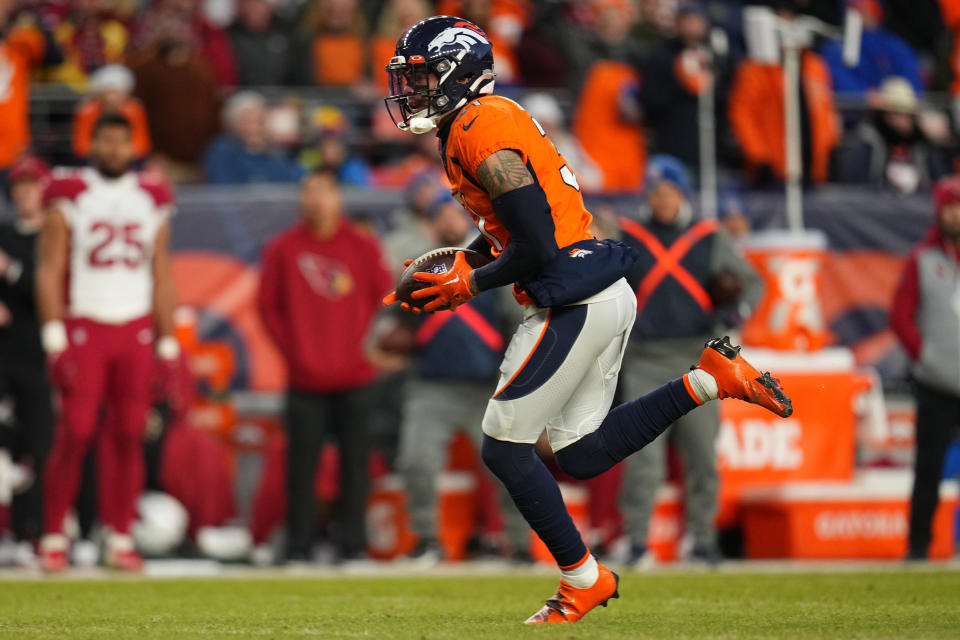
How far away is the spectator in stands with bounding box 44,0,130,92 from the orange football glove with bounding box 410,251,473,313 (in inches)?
321

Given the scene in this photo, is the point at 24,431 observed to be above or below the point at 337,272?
below

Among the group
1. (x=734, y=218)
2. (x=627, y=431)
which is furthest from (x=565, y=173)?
(x=734, y=218)

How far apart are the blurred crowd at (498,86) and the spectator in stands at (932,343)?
3.09 metres

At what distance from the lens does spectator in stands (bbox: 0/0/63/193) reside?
1192 cm

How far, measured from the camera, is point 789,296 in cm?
1068

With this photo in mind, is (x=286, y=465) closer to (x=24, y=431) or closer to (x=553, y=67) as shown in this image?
(x=24, y=431)

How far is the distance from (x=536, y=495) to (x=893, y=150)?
29.4ft

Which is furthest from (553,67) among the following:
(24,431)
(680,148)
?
(24,431)

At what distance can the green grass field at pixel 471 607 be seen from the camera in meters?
5.30

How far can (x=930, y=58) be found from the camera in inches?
640

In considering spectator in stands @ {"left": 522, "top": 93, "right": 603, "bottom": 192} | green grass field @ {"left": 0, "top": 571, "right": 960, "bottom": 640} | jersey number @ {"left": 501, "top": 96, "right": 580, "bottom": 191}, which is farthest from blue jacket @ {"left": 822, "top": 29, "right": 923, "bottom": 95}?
jersey number @ {"left": 501, "top": 96, "right": 580, "bottom": 191}

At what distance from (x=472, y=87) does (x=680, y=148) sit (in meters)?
7.42

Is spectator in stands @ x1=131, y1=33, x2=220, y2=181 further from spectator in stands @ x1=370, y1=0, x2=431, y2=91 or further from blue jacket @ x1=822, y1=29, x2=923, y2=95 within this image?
blue jacket @ x1=822, y1=29, x2=923, y2=95

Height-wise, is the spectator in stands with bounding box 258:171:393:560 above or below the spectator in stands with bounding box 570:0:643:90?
below
